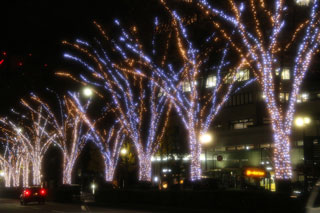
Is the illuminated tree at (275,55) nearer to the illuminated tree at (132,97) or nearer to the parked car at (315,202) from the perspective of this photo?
the parked car at (315,202)

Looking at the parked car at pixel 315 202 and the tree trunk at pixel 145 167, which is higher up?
the tree trunk at pixel 145 167

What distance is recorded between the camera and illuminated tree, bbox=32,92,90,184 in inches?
1736

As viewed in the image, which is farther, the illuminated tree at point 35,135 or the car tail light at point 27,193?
the illuminated tree at point 35,135

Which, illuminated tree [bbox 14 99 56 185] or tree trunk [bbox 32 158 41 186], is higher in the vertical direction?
illuminated tree [bbox 14 99 56 185]

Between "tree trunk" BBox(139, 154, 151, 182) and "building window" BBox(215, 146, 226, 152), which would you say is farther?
"building window" BBox(215, 146, 226, 152)

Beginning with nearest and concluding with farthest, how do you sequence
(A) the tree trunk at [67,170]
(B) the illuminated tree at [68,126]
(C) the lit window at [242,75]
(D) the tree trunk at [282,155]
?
(D) the tree trunk at [282,155] < (C) the lit window at [242,75] < (B) the illuminated tree at [68,126] < (A) the tree trunk at [67,170]


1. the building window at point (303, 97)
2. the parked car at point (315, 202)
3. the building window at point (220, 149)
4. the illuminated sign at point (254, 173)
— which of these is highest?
the building window at point (303, 97)

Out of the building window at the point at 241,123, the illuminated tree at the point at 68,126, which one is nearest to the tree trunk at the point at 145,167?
the illuminated tree at the point at 68,126

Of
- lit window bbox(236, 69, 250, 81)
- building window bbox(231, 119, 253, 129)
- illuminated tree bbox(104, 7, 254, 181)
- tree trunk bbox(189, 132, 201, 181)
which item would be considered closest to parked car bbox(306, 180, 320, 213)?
illuminated tree bbox(104, 7, 254, 181)

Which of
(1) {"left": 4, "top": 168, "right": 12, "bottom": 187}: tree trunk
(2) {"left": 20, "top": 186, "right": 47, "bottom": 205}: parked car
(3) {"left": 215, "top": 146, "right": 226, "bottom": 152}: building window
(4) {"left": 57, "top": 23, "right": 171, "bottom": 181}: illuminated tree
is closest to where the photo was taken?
(4) {"left": 57, "top": 23, "right": 171, "bottom": 181}: illuminated tree

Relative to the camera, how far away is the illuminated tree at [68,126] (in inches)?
1736

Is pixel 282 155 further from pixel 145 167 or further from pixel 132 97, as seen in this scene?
pixel 145 167

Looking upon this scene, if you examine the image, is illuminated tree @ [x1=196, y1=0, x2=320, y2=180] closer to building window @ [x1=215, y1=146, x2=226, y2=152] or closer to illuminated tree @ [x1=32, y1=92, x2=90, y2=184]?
illuminated tree @ [x1=32, y1=92, x2=90, y2=184]

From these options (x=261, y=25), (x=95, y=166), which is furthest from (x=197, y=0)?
(x=95, y=166)
